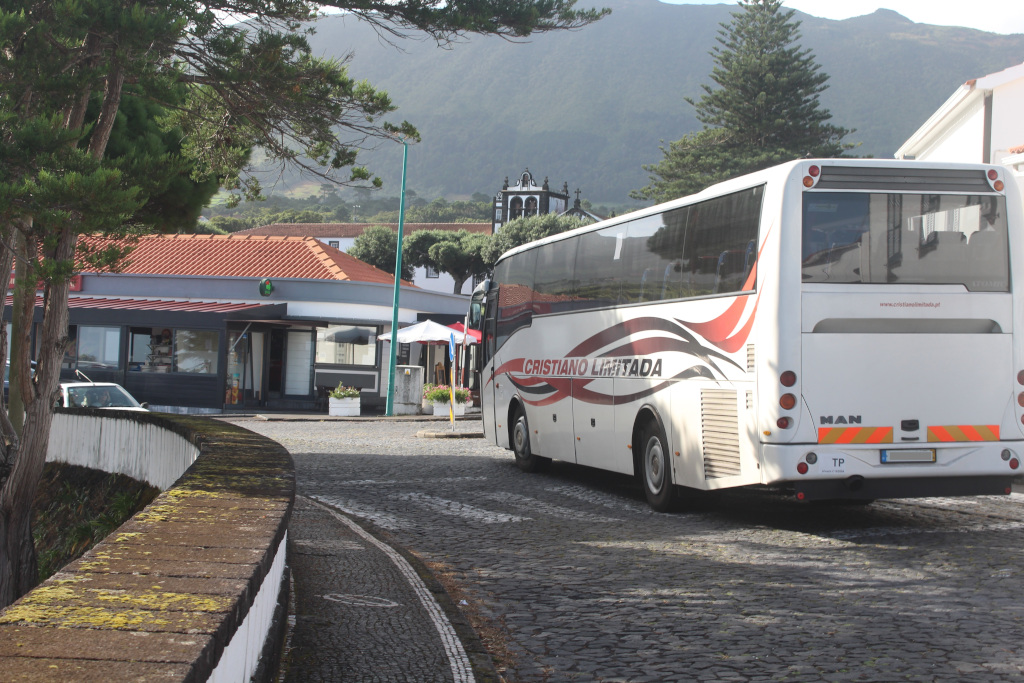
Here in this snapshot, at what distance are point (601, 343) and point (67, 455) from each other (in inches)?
311

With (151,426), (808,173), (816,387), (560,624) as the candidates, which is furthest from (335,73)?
(560,624)

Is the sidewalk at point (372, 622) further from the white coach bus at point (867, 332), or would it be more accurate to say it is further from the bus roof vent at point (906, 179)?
the bus roof vent at point (906, 179)

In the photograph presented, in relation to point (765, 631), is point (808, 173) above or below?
above

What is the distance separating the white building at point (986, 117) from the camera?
2753 cm

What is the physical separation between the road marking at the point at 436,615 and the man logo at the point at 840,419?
158 inches

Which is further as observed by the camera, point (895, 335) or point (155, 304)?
point (155, 304)

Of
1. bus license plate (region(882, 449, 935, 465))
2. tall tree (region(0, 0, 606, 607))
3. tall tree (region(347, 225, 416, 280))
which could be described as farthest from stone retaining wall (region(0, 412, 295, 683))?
tall tree (region(347, 225, 416, 280))

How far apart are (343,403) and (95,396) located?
1252 cm

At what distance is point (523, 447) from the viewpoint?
16969 millimetres

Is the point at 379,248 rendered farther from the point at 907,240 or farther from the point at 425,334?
the point at 907,240

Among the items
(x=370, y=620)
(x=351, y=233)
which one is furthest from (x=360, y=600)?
(x=351, y=233)

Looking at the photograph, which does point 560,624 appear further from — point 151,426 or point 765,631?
point 151,426

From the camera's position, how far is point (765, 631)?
6293 millimetres

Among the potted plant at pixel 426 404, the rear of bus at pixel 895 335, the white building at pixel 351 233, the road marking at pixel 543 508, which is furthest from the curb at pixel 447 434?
the white building at pixel 351 233
